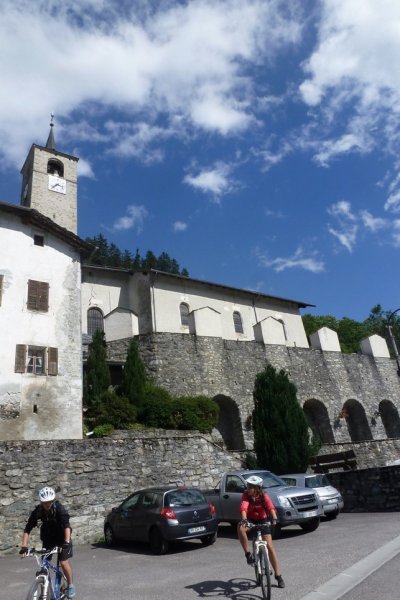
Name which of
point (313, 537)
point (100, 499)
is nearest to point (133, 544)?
point (100, 499)

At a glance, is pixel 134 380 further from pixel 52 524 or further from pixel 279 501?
pixel 52 524

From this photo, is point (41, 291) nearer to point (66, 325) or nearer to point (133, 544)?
A: point (66, 325)

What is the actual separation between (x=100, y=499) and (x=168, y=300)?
683 inches

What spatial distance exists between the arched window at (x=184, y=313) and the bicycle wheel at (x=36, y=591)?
24.7 metres

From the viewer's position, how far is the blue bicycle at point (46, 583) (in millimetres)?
5113

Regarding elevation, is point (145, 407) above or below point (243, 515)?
above

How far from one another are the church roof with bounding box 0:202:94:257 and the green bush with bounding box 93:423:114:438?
825cm

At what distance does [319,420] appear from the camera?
30438 millimetres

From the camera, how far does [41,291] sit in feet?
60.5

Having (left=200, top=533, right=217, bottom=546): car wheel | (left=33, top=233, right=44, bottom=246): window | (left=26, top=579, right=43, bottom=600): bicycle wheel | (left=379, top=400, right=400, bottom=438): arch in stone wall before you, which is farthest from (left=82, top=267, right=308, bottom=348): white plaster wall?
(left=26, top=579, right=43, bottom=600): bicycle wheel

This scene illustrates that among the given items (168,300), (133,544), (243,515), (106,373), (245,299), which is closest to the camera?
(243,515)

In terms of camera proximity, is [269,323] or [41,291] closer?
[41,291]

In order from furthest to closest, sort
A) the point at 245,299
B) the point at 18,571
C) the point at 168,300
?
1. the point at 245,299
2. the point at 168,300
3. the point at 18,571

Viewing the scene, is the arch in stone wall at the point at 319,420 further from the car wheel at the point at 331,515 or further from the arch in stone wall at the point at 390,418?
the car wheel at the point at 331,515
